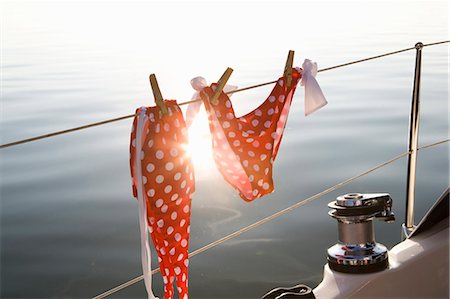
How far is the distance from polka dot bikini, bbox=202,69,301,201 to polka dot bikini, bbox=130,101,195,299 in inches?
5.2

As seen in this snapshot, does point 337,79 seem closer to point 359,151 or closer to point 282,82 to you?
point 359,151

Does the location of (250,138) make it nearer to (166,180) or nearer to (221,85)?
(221,85)

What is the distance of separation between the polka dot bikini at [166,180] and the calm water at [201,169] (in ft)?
5.25

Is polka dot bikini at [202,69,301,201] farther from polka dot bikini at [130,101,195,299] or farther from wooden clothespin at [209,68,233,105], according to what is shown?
polka dot bikini at [130,101,195,299]

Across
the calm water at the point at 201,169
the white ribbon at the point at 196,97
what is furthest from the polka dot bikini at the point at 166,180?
the calm water at the point at 201,169

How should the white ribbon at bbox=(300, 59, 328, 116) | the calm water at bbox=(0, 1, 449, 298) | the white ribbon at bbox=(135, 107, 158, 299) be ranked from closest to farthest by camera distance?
the white ribbon at bbox=(135, 107, 158, 299) → the white ribbon at bbox=(300, 59, 328, 116) → the calm water at bbox=(0, 1, 449, 298)

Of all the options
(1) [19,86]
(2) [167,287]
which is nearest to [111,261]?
(2) [167,287]

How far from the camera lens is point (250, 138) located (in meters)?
1.97

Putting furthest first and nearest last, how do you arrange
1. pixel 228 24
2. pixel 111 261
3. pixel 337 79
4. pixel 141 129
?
pixel 228 24
pixel 337 79
pixel 111 261
pixel 141 129

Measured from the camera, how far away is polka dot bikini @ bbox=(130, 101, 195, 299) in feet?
5.68

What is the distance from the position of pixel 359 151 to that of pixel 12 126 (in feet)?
10.1

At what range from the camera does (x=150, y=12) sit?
31.1 meters

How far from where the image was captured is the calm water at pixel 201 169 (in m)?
3.71

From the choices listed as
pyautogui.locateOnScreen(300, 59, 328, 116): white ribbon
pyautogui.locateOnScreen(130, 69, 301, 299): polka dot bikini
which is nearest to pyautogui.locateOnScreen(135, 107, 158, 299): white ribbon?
pyautogui.locateOnScreen(130, 69, 301, 299): polka dot bikini
